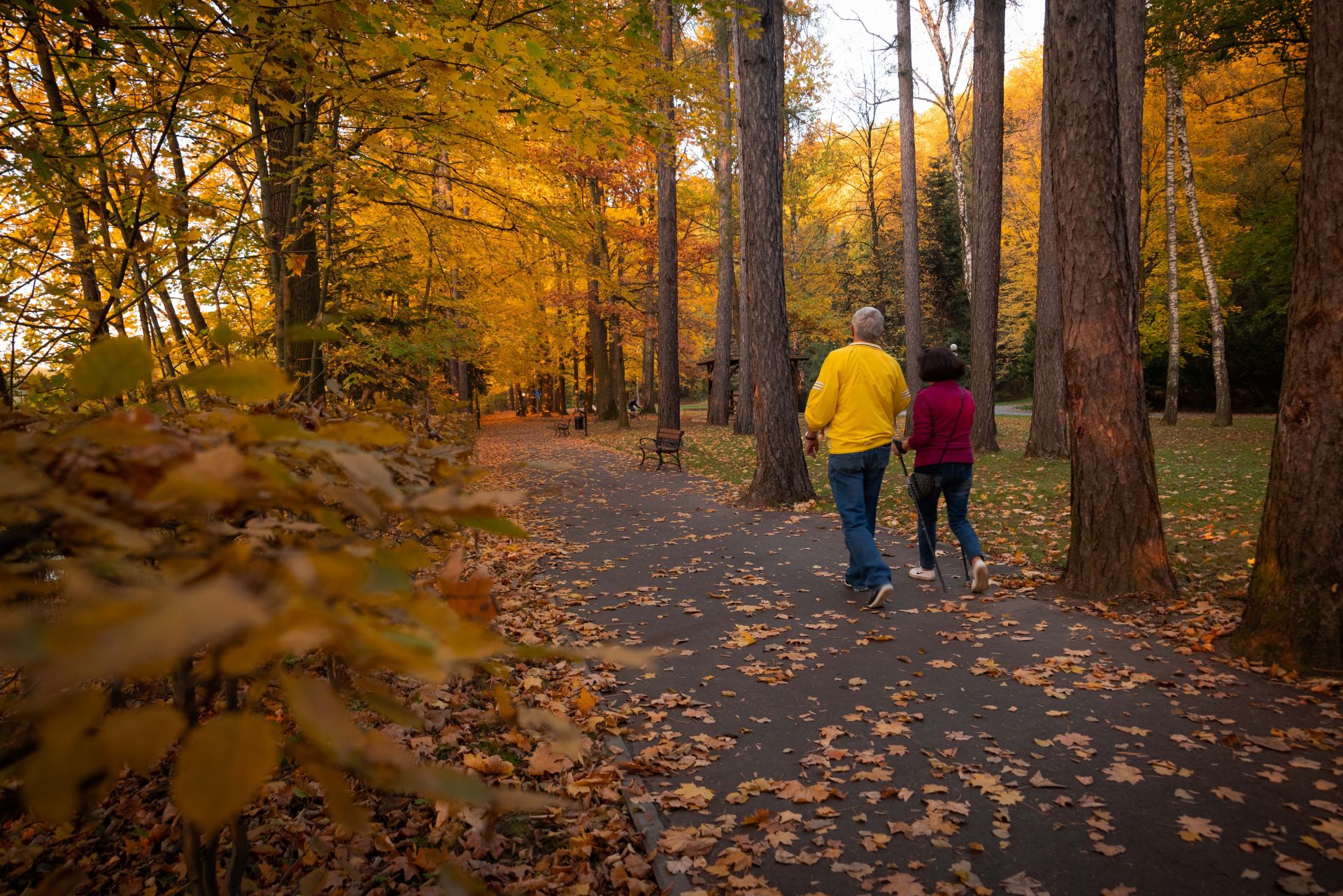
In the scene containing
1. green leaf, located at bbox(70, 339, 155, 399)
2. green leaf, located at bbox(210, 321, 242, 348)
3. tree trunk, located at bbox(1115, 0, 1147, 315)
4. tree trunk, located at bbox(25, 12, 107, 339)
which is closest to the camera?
green leaf, located at bbox(70, 339, 155, 399)

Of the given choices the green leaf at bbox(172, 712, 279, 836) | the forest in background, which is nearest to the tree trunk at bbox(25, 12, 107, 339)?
the forest in background

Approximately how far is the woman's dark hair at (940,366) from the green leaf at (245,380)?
5553 mm

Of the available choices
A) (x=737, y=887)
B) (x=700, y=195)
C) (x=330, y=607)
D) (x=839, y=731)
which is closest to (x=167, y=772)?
(x=737, y=887)

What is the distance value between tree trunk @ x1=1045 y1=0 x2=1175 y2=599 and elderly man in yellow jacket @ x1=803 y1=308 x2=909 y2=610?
1370 mm

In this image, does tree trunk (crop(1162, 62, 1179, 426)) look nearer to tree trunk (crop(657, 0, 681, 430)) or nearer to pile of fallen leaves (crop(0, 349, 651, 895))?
tree trunk (crop(657, 0, 681, 430))

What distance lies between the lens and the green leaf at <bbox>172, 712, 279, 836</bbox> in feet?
2.05

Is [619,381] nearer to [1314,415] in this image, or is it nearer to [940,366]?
[940,366]

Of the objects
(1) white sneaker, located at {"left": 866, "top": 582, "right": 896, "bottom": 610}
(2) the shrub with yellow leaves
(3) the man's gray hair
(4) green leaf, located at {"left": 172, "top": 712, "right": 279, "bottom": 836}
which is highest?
(3) the man's gray hair

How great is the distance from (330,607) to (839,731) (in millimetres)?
3497

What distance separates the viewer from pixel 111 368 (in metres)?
0.80

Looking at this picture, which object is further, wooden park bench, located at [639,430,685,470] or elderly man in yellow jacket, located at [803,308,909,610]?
wooden park bench, located at [639,430,685,470]

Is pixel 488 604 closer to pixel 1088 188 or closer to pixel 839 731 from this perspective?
pixel 839 731

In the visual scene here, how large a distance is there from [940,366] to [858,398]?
0.78 metres

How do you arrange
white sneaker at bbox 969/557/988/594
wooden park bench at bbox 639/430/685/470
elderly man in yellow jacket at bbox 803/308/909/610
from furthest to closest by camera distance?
wooden park bench at bbox 639/430/685/470 < elderly man in yellow jacket at bbox 803/308/909/610 < white sneaker at bbox 969/557/988/594
